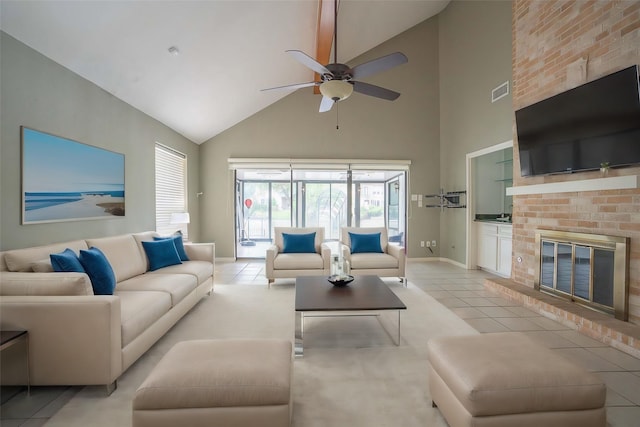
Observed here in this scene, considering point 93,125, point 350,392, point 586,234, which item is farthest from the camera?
point 93,125

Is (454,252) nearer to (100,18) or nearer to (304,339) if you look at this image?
(304,339)

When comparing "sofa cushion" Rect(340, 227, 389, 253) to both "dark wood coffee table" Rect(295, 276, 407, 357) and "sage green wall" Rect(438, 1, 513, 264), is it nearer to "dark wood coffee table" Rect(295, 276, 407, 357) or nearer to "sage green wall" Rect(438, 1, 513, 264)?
"dark wood coffee table" Rect(295, 276, 407, 357)

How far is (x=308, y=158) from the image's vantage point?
263 inches

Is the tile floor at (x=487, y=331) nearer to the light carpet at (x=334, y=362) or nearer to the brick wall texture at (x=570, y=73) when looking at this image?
the light carpet at (x=334, y=362)

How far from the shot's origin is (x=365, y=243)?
494 cm

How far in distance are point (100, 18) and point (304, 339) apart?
11.2ft

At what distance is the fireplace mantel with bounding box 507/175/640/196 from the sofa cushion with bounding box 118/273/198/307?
418 centimetres

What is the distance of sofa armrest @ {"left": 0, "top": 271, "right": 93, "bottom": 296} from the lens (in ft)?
6.63

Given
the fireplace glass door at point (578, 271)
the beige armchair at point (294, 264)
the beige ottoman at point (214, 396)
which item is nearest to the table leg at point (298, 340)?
the beige ottoman at point (214, 396)

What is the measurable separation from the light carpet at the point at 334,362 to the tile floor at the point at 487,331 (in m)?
0.16

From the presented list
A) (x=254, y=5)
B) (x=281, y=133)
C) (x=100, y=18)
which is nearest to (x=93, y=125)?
(x=100, y=18)

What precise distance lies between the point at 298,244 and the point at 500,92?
4031 mm

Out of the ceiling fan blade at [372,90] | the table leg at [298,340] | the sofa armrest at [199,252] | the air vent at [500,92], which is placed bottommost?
the table leg at [298,340]

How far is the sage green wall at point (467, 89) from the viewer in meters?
4.86
